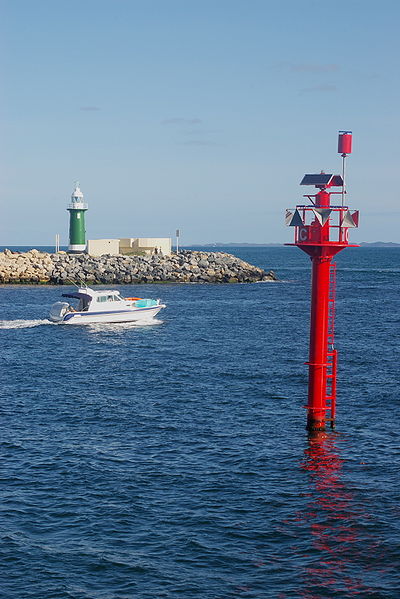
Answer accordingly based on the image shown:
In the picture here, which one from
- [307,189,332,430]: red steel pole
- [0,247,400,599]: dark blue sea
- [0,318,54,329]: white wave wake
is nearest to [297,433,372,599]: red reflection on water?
[0,247,400,599]: dark blue sea

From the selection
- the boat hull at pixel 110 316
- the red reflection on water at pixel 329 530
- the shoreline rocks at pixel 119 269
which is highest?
the shoreline rocks at pixel 119 269

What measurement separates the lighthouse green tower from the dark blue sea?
68.3 meters

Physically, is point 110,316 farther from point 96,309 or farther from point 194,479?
point 194,479

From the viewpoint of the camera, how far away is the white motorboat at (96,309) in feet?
201

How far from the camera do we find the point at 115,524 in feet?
65.6

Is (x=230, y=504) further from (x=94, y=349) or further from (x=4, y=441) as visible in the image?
(x=94, y=349)

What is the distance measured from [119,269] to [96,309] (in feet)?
141

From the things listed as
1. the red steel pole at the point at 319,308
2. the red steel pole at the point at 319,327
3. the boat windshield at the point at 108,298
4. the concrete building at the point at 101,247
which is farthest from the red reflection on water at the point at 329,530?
the concrete building at the point at 101,247

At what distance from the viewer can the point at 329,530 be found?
1964cm

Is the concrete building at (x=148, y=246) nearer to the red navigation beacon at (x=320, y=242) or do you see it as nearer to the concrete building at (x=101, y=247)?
the concrete building at (x=101, y=247)

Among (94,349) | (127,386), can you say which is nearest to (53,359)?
(94,349)

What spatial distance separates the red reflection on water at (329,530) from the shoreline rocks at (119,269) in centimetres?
7665

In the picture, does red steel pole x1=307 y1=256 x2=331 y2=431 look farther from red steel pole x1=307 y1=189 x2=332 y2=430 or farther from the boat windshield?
the boat windshield

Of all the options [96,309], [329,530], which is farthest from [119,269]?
[329,530]
